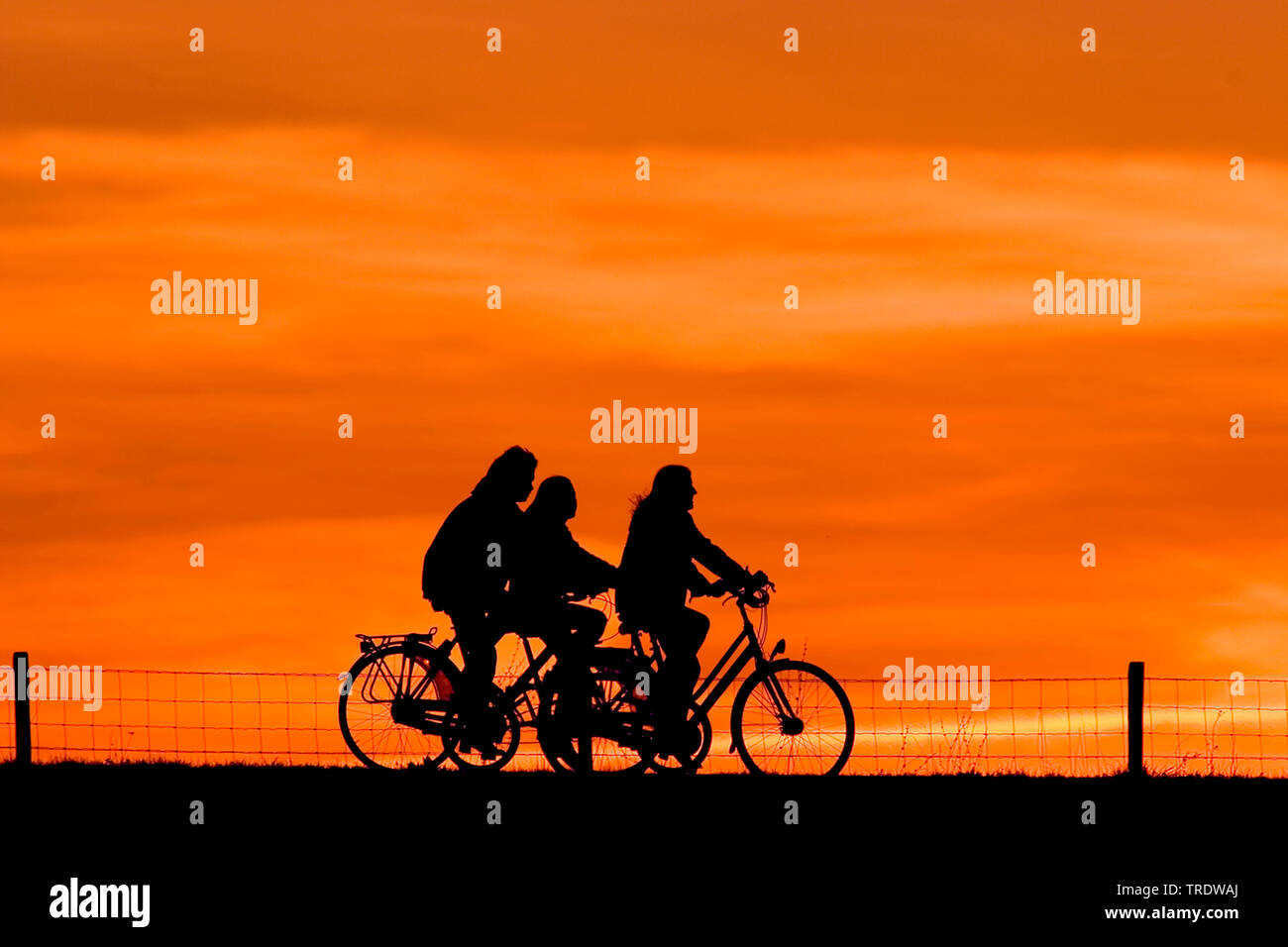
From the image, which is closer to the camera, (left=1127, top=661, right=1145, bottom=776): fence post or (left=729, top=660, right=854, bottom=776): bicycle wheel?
(left=729, top=660, right=854, bottom=776): bicycle wheel

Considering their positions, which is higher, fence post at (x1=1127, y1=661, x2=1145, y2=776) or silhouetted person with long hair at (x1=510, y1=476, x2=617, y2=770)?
silhouetted person with long hair at (x1=510, y1=476, x2=617, y2=770)

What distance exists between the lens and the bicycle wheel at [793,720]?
16141 millimetres

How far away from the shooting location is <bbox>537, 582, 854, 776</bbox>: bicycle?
1609 centimetres

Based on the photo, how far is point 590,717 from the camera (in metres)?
16.1

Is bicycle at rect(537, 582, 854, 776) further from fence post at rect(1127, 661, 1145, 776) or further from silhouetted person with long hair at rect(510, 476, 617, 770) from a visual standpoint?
fence post at rect(1127, 661, 1145, 776)

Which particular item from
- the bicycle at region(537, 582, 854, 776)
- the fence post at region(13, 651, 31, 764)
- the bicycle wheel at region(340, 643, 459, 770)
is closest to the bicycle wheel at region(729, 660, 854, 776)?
the bicycle at region(537, 582, 854, 776)

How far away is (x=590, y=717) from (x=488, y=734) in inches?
29.5

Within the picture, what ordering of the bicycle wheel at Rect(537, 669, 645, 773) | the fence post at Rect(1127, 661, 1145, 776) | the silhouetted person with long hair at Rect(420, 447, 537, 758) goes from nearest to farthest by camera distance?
the silhouetted person with long hair at Rect(420, 447, 537, 758), the bicycle wheel at Rect(537, 669, 645, 773), the fence post at Rect(1127, 661, 1145, 776)

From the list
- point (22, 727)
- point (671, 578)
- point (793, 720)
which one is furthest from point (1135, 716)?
point (22, 727)

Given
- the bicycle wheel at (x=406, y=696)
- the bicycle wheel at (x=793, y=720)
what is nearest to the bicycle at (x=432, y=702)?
the bicycle wheel at (x=406, y=696)

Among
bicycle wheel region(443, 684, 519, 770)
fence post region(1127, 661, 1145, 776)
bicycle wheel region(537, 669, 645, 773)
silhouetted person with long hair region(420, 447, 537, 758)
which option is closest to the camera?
silhouetted person with long hair region(420, 447, 537, 758)

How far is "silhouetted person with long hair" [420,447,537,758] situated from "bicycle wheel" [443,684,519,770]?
67cm

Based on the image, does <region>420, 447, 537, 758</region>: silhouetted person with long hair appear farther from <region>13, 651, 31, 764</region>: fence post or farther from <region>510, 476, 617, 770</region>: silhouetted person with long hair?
<region>13, 651, 31, 764</region>: fence post
